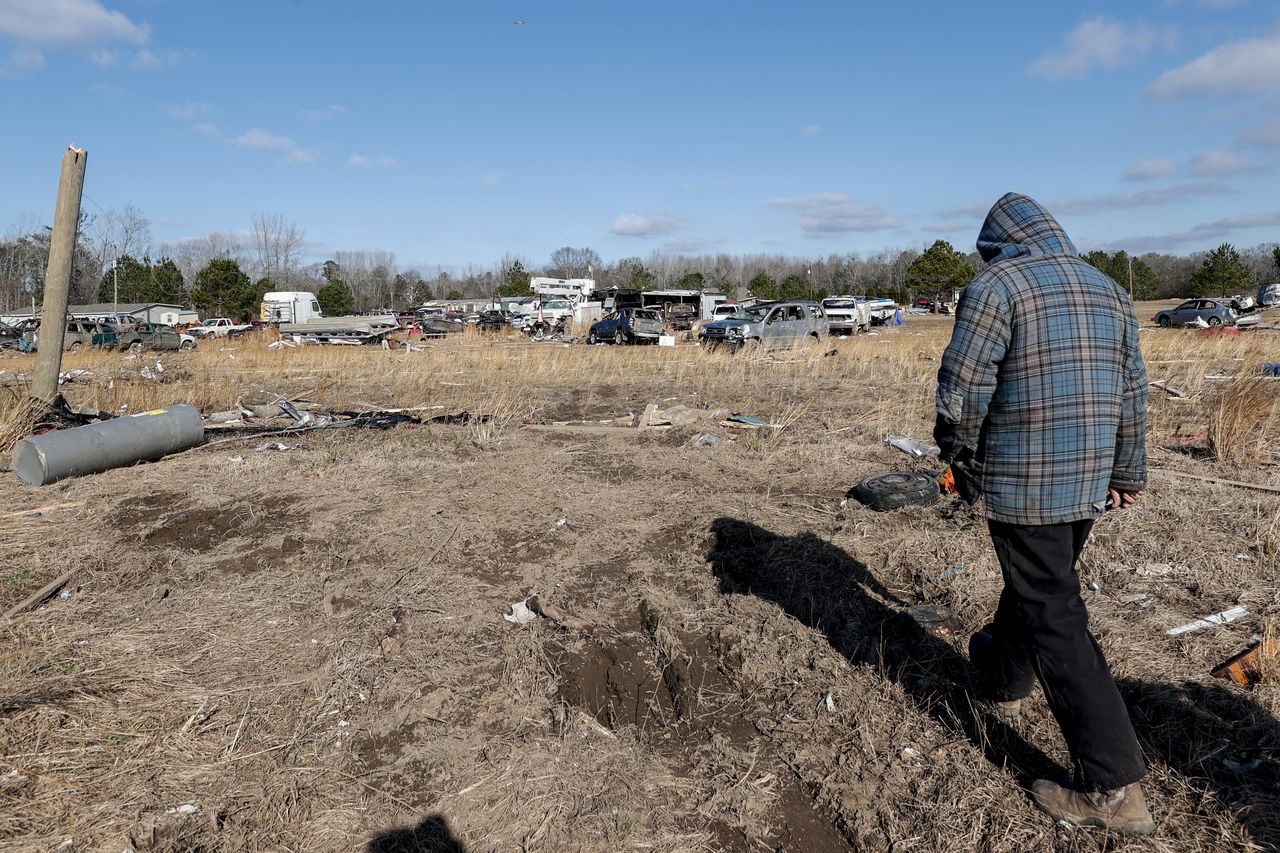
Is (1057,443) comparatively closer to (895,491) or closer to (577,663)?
(577,663)

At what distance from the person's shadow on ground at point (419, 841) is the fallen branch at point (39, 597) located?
2688mm

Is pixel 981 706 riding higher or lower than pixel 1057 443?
lower

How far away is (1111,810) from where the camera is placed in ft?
7.31

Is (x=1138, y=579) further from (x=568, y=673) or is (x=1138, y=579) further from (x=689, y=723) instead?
(x=568, y=673)

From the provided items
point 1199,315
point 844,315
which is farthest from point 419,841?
point 1199,315

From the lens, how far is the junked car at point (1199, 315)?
102ft

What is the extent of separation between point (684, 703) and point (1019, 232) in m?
2.12

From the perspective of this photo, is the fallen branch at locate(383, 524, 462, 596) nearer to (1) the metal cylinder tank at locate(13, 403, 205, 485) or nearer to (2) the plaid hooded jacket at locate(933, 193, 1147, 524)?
(2) the plaid hooded jacket at locate(933, 193, 1147, 524)

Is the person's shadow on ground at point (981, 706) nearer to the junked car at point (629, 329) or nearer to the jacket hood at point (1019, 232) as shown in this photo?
the jacket hood at point (1019, 232)

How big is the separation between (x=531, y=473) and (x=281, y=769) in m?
4.01

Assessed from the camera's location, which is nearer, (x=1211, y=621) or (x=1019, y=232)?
(x=1019, y=232)

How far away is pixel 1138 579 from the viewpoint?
3979mm

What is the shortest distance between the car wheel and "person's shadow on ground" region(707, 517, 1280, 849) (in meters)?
1.09

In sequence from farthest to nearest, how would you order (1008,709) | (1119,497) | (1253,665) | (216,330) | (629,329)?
(216,330) → (629,329) → (1253,665) → (1008,709) → (1119,497)
